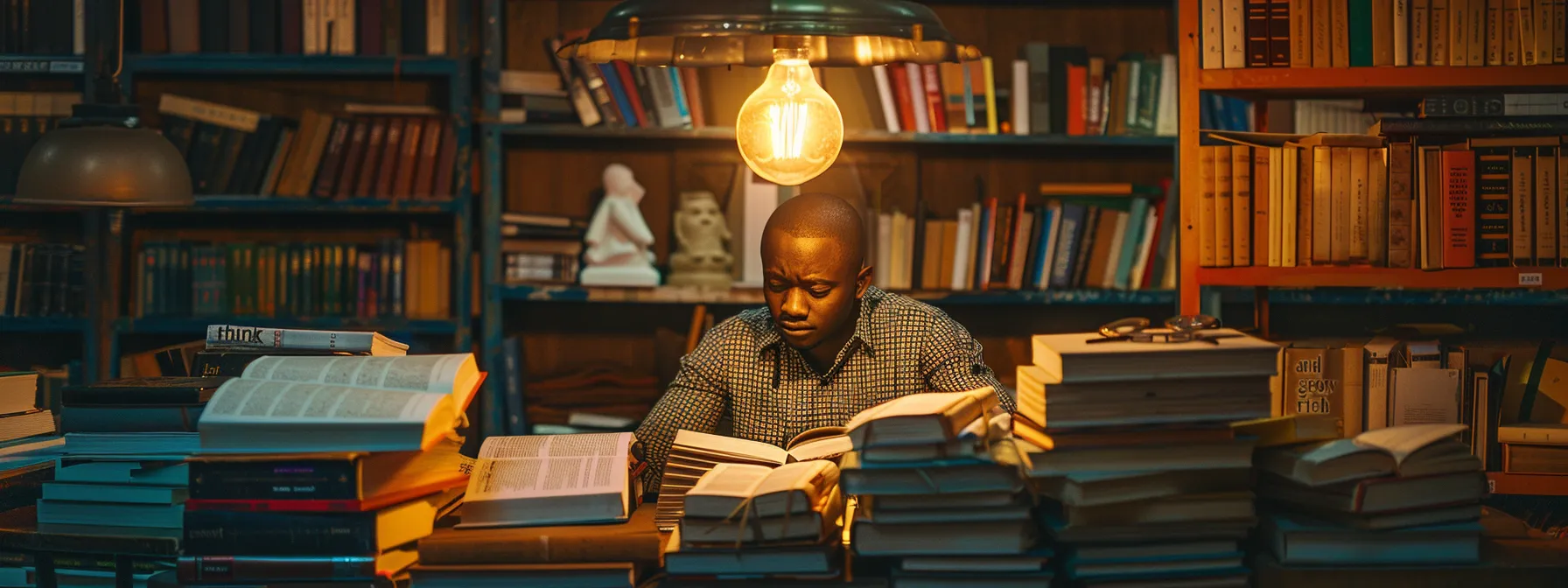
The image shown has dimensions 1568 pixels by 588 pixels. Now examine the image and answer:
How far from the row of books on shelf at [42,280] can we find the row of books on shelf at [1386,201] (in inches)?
124

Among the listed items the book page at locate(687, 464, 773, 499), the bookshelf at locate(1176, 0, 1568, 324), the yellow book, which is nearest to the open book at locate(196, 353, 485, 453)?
the book page at locate(687, 464, 773, 499)

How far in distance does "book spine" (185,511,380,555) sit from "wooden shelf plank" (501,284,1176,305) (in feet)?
7.04

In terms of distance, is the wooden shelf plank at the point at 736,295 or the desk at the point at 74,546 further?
the wooden shelf plank at the point at 736,295

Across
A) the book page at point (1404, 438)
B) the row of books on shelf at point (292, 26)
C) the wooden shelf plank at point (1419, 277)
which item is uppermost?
the row of books on shelf at point (292, 26)

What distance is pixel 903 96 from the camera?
363cm

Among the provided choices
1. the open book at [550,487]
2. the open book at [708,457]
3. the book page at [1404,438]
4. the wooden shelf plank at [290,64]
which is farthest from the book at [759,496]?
the wooden shelf plank at [290,64]

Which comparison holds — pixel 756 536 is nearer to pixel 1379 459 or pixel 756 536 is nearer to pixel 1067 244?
pixel 1379 459

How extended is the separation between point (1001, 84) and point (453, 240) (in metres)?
1.77

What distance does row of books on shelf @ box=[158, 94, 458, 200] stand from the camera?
3.62 metres

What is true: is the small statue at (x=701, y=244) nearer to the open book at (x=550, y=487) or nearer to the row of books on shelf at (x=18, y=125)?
the row of books on shelf at (x=18, y=125)

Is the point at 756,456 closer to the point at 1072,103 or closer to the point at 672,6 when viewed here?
the point at 672,6

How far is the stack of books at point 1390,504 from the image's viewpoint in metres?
1.48

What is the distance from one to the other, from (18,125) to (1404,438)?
365 centimetres

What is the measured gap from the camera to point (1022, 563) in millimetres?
1456
